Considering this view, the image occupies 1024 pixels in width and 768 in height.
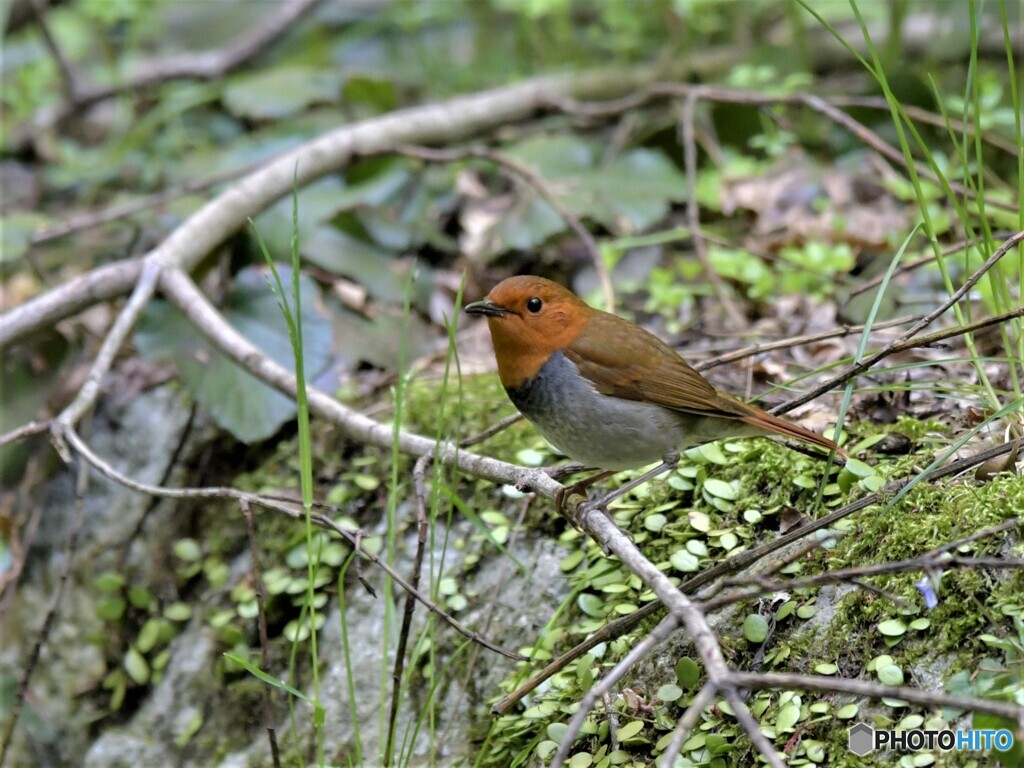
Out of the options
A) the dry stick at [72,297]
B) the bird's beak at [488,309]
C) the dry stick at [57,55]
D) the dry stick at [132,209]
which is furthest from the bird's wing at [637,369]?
the dry stick at [57,55]

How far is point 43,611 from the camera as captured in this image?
4.21 meters

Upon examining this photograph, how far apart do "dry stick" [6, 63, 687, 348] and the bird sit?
0.81 meters

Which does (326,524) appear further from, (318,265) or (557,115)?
(557,115)

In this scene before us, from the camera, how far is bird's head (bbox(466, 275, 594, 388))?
3.06 meters

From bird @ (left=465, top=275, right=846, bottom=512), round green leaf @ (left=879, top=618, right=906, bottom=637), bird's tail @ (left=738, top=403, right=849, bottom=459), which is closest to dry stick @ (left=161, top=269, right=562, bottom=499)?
bird @ (left=465, top=275, right=846, bottom=512)

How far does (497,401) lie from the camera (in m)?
3.74

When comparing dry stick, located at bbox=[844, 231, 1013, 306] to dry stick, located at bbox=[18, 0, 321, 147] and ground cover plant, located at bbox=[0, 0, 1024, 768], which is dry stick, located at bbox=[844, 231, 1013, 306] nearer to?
ground cover plant, located at bbox=[0, 0, 1024, 768]

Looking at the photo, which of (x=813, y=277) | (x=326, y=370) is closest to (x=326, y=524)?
(x=326, y=370)

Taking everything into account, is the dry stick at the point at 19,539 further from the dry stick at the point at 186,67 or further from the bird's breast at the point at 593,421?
the dry stick at the point at 186,67

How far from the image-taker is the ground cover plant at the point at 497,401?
2.35 meters

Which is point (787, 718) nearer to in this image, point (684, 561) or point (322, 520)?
point (684, 561)

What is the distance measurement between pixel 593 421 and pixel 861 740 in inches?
44.0

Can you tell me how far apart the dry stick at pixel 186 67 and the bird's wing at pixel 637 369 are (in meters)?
4.86

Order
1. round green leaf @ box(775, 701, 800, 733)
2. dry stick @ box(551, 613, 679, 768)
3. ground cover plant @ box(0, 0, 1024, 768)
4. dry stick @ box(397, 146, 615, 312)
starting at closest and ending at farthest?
dry stick @ box(551, 613, 679, 768) → round green leaf @ box(775, 701, 800, 733) → ground cover plant @ box(0, 0, 1024, 768) → dry stick @ box(397, 146, 615, 312)
